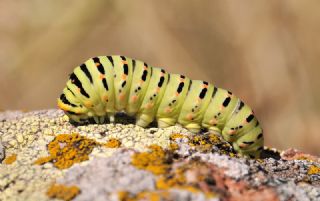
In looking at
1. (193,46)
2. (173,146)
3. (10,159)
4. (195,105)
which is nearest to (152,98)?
(195,105)

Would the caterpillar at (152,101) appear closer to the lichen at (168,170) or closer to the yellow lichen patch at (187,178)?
the lichen at (168,170)

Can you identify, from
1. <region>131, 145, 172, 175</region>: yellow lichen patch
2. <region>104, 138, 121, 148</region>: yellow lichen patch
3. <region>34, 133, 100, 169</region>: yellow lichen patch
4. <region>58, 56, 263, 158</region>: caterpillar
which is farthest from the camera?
<region>58, 56, 263, 158</region>: caterpillar

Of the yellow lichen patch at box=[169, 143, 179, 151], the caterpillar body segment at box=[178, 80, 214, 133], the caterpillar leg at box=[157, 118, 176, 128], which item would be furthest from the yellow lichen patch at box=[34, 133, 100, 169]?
the caterpillar body segment at box=[178, 80, 214, 133]

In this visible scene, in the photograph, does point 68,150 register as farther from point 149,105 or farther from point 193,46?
point 193,46

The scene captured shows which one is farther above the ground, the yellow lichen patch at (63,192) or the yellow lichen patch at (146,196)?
the yellow lichen patch at (146,196)

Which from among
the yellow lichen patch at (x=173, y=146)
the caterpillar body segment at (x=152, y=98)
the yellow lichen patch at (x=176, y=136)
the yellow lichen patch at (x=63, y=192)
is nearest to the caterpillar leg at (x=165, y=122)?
the caterpillar body segment at (x=152, y=98)

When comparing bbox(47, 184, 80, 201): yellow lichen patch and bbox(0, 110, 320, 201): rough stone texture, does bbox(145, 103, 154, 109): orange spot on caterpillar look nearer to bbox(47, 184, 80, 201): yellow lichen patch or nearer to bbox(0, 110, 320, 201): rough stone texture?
bbox(0, 110, 320, 201): rough stone texture
